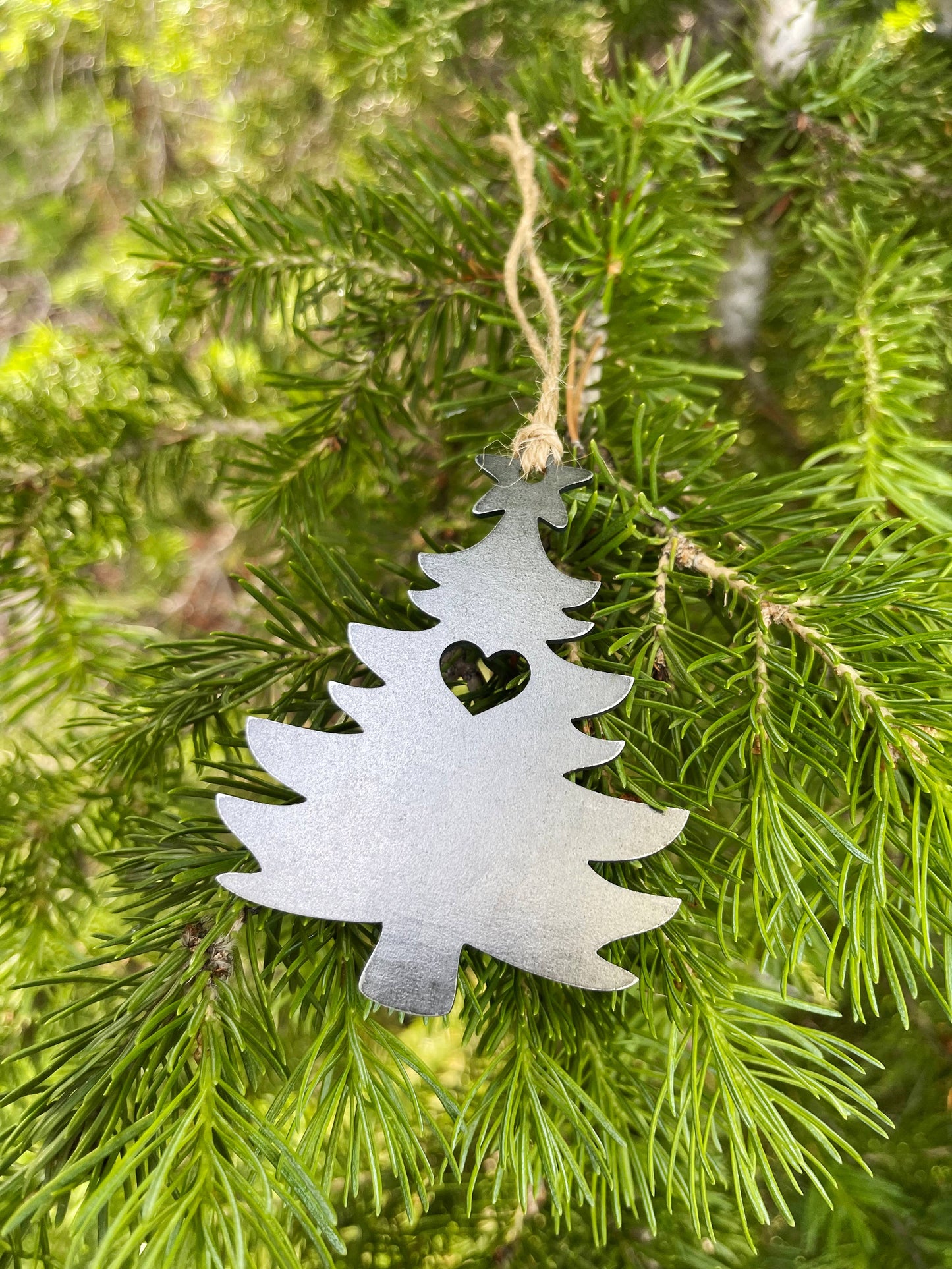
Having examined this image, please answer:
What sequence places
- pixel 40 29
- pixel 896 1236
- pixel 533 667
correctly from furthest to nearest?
pixel 40 29 → pixel 896 1236 → pixel 533 667

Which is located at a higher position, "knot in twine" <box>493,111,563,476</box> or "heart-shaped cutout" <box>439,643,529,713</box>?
"knot in twine" <box>493,111,563,476</box>

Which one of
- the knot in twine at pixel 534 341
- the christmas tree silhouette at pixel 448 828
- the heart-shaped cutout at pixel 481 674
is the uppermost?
the knot in twine at pixel 534 341

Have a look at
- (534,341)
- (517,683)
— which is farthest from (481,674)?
(534,341)

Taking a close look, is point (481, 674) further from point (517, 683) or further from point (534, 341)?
point (534, 341)

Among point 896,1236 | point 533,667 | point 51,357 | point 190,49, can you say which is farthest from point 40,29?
point 896,1236

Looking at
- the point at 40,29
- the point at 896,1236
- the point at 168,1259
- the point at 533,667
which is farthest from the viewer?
the point at 40,29

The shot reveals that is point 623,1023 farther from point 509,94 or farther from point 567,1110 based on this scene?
point 509,94
